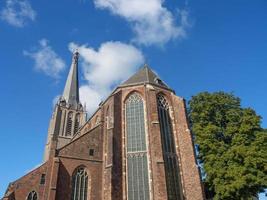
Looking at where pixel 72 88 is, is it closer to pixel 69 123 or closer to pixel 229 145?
pixel 69 123

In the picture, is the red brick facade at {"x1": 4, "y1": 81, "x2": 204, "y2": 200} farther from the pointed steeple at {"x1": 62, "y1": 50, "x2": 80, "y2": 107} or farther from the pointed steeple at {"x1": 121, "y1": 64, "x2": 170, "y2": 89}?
the pointed steeple at {"x1": 62, "y1": 50, "x2": 80, "y2": 107}

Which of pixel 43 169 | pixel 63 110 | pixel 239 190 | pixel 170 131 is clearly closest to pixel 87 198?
pixel 43 169

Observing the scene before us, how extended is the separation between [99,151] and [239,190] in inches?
426

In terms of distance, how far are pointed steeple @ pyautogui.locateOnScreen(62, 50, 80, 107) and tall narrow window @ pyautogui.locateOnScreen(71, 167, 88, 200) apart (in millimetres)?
25126

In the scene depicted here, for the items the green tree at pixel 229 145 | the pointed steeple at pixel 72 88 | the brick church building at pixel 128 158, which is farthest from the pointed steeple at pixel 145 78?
the pointed steeple at pixel 72 88

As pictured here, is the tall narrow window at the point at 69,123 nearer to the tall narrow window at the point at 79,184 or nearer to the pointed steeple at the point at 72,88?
the pointed steeple at the point at 72,88

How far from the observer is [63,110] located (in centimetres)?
4094

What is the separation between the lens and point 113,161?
17.9 meters

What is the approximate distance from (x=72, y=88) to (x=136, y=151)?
28.8 metres

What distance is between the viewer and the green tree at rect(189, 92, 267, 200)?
15383 mm

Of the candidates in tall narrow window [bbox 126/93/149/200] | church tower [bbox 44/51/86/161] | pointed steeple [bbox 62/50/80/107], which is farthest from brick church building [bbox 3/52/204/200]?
pointed steeple [bbox 62/50/80/107]

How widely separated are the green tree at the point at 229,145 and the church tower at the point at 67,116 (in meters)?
24.1

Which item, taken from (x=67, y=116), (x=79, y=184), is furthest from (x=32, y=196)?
(x=67, y=116)

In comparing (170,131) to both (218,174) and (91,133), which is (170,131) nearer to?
(218,174)
